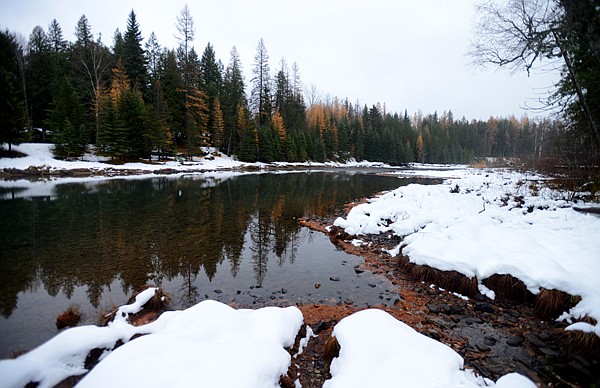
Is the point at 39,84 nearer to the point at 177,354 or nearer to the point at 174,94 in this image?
the point at 174,94

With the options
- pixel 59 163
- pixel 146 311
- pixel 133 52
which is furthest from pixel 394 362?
pixel 133 52

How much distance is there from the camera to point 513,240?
7.62 m

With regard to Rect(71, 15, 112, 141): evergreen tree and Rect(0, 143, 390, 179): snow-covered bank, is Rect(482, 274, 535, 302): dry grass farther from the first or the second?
Rect(71, 15, 112, 141): evergreen tree

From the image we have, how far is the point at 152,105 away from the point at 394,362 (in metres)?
46.8

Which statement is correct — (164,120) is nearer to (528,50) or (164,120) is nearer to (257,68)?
(257,68)

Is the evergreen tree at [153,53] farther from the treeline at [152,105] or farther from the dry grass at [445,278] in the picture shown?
the dry grass at [445,278]

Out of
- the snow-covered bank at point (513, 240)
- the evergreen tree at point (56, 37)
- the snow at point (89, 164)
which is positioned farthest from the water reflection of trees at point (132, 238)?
the evergreen tree at point (56, 37)

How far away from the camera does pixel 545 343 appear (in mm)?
4711

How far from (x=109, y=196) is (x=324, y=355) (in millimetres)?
20006

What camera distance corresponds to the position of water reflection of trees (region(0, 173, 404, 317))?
7.55 m

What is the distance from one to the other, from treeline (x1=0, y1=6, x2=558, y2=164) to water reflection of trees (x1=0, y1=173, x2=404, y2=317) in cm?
1940

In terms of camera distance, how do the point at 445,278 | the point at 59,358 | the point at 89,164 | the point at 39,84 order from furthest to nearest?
1. the point at 39,84
2. the point at 89,164
3. the point at 445,278
4. the point at 59,358

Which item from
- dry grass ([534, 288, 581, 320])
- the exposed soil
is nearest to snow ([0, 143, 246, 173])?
the exposed soil

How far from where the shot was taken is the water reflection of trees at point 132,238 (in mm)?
7547
